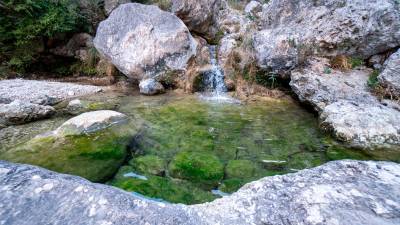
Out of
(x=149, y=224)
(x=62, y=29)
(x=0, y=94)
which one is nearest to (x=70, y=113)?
(x=0, y=94)

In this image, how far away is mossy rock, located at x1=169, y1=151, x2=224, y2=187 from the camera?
3.41m

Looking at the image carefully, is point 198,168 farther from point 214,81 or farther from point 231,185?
point 214,81

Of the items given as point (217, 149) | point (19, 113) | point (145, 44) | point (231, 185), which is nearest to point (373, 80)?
point (217, 149)

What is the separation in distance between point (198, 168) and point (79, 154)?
1887 mm

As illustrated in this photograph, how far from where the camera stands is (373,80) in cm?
555

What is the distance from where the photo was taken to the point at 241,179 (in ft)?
11.2

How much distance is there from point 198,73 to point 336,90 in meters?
3.95

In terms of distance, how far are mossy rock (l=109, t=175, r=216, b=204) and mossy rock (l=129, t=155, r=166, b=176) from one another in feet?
0.55

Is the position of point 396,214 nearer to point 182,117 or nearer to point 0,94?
point 182,117

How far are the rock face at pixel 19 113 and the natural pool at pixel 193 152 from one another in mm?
267

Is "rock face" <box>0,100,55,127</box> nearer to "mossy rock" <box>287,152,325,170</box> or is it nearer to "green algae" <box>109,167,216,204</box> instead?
"green algae" <box>109,167,216,204</box>

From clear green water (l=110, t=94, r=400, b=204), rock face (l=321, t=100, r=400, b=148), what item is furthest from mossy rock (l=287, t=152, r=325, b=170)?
rock face (l=321, t=100, r=400, b=148)

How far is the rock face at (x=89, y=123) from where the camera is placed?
4703mm

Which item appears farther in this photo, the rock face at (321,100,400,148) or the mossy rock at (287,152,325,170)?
the rock face at (321,100,400,148)
